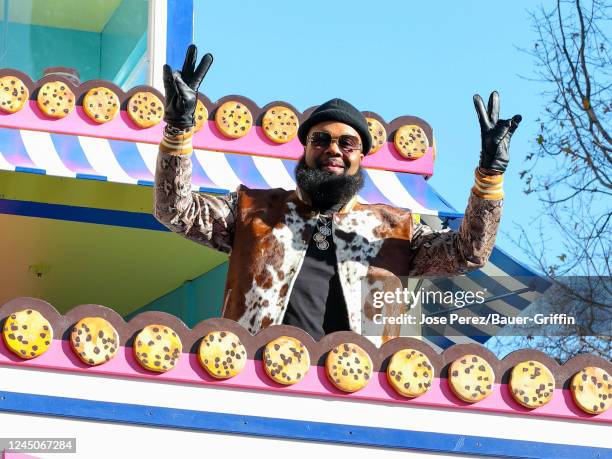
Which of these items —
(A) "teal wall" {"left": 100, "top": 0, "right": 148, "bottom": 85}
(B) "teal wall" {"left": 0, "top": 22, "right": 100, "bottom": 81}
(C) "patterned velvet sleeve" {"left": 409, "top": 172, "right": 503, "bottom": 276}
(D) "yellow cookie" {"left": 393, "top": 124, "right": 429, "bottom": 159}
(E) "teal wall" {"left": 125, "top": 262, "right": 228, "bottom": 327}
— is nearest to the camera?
(C) "patterned velvet sleeve" {"left": 409, "top": 172, "right": 503, "bottom": 276}

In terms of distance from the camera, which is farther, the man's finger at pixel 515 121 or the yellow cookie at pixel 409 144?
the yellow cookie at pixel 409 144

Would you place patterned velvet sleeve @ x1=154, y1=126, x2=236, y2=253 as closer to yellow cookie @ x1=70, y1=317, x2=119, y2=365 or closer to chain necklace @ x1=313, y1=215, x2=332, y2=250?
chain necklace @ x1=313, y1=215, x2=332, y2=250

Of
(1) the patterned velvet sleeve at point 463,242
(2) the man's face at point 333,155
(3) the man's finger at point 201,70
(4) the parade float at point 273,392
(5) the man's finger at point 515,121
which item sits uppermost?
(3) the man's finger at point 201,70

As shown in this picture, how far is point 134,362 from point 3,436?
0.49m

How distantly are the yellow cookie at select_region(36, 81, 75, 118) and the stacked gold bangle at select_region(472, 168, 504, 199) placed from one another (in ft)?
7.99

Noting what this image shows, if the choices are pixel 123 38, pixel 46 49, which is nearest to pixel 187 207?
pixel 123 38

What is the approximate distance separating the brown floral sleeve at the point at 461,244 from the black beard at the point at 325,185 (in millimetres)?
334

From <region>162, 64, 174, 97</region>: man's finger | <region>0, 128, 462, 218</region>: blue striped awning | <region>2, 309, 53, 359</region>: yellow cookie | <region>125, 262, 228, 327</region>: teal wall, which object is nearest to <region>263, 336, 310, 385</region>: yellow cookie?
<region>2, 309, 53, 359</region>: yellow cookie

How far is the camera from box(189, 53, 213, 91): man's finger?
180 inches

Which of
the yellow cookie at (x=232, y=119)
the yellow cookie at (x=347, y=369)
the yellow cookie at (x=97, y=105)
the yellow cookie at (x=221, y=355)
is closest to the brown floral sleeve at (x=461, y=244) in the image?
the yellow cookie at (x=347, y=369)

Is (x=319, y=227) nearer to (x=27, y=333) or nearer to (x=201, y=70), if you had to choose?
(x=201, y=70)

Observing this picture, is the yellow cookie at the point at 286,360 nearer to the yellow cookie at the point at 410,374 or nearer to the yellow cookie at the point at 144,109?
the yellow cookie at the point at 410,374

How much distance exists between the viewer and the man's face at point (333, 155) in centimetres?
497

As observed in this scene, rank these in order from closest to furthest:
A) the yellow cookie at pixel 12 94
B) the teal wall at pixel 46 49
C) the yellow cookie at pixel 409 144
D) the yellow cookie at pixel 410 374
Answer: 1. the yellow cookie at pixel 410 374
2. the yellow cookie at pixel 12 94
3. the yellow cookie at pixel 409 144
4. the teal wall at pixel 46 49
